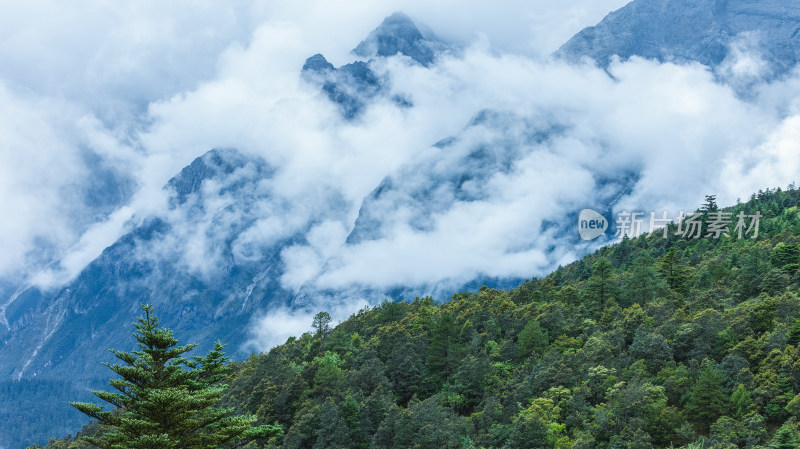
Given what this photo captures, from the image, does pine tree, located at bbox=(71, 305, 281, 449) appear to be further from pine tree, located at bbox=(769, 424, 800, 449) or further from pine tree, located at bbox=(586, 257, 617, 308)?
pine tree, located at bbox=(586, 257, 617, 308)

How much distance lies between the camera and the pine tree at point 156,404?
32.2m

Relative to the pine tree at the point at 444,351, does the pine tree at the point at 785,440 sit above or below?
below

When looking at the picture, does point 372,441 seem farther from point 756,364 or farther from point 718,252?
point 718,252

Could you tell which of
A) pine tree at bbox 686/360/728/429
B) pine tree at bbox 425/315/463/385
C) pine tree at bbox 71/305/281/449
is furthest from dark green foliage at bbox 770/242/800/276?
pine tree at bbox 71/305/281/449

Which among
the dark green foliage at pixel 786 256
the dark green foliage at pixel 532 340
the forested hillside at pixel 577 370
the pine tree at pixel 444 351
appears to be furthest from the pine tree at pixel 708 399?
the dark green foliage at pixel 786 256

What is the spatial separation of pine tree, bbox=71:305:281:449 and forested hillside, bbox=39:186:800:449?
37864 mm

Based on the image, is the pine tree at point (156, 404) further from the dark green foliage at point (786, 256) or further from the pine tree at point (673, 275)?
the dark green foliage at point (786, 256)

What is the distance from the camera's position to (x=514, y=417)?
72.3 meters

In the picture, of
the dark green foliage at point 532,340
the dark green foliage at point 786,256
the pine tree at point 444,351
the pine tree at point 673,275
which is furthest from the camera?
the pine tree at point 673,275

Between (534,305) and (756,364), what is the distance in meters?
44.2

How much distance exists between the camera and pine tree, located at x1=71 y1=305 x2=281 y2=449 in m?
32.2

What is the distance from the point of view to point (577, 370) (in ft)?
254

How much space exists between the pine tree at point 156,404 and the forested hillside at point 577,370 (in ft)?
124

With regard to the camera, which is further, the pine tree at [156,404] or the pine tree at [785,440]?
the pine tree at [785,440]
